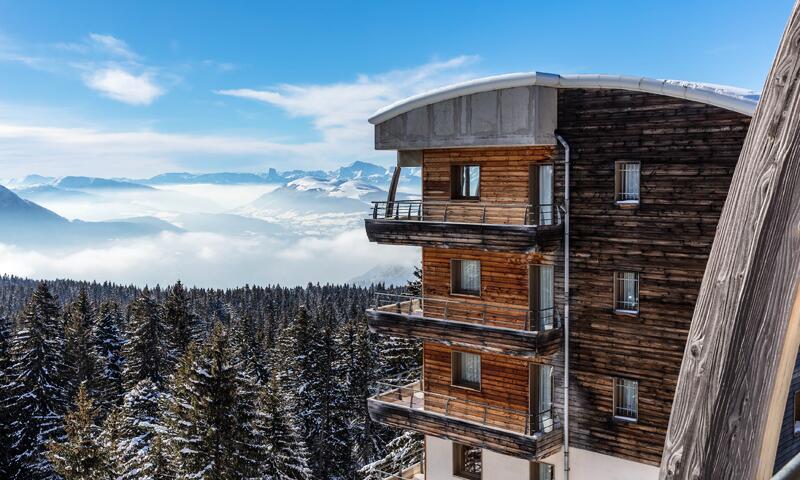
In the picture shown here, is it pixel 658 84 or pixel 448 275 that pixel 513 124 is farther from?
pixel 448 275

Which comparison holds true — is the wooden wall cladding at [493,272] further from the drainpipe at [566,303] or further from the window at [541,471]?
the window at [541,471]

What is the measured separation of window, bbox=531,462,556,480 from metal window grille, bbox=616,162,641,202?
7.85m

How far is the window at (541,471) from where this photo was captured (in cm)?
2039

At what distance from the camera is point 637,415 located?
720 inches

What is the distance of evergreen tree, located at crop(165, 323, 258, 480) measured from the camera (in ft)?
109

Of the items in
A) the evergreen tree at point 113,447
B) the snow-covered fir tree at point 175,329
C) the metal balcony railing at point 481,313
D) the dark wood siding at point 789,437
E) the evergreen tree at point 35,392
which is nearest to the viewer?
the dark wood siding at point 789,437

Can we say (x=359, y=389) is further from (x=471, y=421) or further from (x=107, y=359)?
(x=471, y=421)

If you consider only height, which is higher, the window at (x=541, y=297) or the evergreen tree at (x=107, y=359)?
the window at (x=541, y=297)

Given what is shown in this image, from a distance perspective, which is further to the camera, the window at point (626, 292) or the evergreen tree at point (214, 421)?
the evergreen tree at point (214, 421)

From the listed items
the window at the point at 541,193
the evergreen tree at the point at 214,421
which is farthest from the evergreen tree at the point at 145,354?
the window at the point at 541,193

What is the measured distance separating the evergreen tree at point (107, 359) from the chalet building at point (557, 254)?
47413 mm

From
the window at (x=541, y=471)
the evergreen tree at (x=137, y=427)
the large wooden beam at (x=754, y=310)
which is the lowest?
the evergreen tree at (x=137, y=427)

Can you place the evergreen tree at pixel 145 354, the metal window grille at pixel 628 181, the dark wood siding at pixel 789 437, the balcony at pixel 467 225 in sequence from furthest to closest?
the evergreen tree at pixel 145 354
the balcony at pixel 467 225
the metal window grille at pixel 628 181
the dark wood siding at pixel 789 437

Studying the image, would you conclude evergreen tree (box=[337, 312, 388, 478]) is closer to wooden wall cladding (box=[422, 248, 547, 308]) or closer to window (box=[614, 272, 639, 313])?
wooden wall cladding (box=[422, 248, 547, 308])
